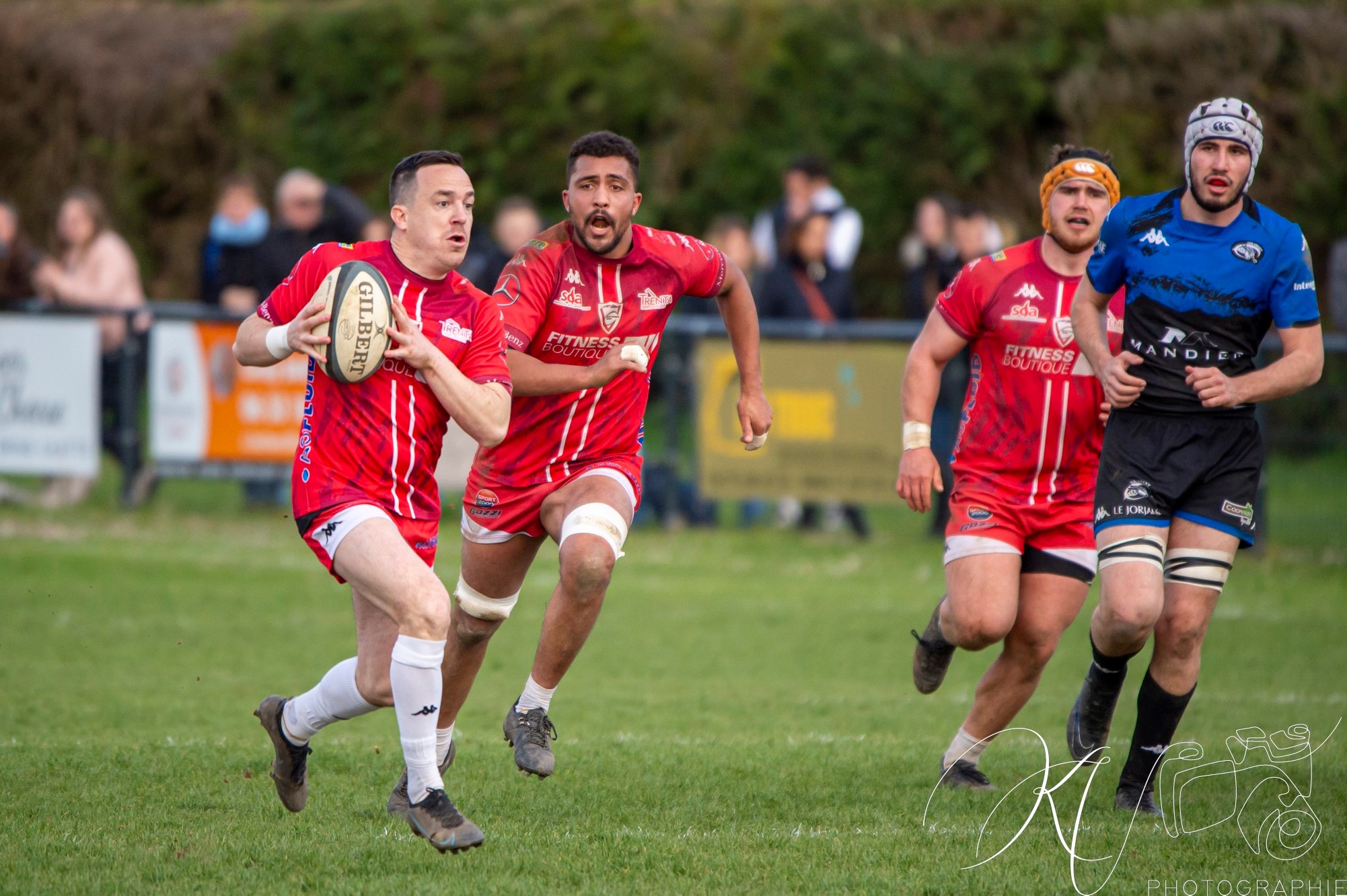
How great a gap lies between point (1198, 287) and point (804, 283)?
306 inches

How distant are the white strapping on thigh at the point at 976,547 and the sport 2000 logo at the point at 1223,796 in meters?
0.79

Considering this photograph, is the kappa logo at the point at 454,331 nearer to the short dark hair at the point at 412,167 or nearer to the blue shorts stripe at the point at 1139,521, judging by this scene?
the short dark hair at the point at 412,167

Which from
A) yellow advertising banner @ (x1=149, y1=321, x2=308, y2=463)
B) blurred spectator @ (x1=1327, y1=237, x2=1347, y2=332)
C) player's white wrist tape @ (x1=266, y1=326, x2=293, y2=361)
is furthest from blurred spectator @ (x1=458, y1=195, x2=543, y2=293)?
player's white wrist tape @ (x1=266, y1=326, x2=293, y2=361)

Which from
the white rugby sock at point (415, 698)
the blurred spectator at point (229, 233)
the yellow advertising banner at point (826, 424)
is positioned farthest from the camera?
the blurred spectator at point (229, 233)

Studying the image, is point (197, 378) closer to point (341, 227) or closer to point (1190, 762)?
point (341, 227)

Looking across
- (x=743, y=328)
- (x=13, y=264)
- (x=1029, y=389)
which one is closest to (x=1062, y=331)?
(x=1029, y=389)

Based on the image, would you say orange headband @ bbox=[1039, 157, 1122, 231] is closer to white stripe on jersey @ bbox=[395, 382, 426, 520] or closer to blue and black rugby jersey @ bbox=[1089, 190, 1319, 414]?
blue and black rugby jersey @ bbox=[1089, 190, 1319, 414]

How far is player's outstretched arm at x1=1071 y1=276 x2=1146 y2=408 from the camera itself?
5930 millimetres

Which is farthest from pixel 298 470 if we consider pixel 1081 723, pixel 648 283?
pixel 1081 723

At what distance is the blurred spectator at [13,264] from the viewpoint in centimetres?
1407

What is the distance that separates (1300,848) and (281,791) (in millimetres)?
3581

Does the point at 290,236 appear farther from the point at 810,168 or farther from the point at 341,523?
the point at 341,523

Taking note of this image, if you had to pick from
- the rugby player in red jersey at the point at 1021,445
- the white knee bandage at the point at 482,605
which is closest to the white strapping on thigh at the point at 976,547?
the rugby player in red jersey at the point at 1021,445

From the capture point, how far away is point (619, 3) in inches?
778
